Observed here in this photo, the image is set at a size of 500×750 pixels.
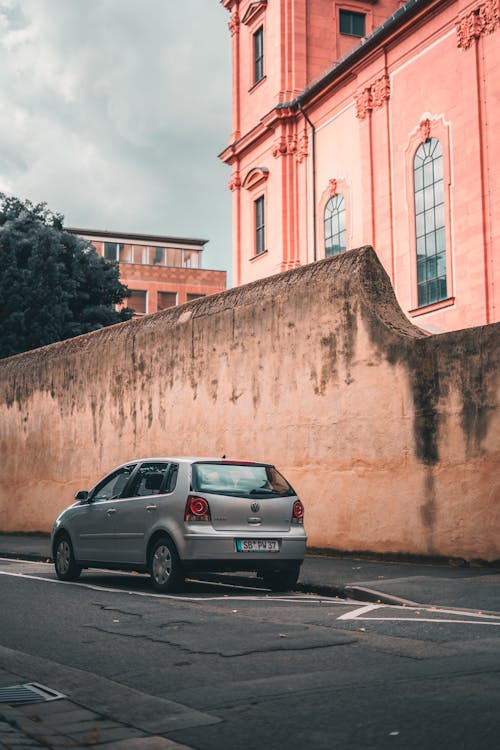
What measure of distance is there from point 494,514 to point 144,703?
723cm

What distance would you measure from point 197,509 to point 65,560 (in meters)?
2.92

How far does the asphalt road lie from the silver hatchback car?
1.73 ft

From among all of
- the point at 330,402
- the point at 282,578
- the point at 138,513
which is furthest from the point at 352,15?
the point at 282,578

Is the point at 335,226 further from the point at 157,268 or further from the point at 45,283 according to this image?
the point at 157,268

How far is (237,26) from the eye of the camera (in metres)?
39.0

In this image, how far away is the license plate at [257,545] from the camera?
1066 centimetres

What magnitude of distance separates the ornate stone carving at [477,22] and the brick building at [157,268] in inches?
1727

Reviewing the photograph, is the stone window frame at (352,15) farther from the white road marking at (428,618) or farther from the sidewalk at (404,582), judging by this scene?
the white road marking at (428,618)

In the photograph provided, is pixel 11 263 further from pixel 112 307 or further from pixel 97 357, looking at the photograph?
pixel 97 357

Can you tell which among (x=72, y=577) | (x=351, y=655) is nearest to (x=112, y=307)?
(x=72, y=577)

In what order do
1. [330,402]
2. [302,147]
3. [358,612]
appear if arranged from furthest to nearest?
[302,147] → [330,402] → [358,612]

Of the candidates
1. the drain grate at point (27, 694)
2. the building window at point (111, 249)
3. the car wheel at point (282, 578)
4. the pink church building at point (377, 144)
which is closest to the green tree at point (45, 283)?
the pink church building at point (377, 144)

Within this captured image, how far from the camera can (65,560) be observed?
12734mm

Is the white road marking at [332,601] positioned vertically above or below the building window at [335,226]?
below
